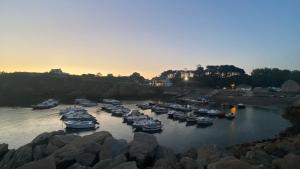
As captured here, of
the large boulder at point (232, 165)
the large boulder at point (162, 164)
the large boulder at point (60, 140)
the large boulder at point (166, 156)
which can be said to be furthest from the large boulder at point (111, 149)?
the large boulder at point (232, 165)

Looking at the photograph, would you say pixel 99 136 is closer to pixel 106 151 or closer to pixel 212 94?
pixel 106 151

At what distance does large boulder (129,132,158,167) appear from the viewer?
56.9 feet

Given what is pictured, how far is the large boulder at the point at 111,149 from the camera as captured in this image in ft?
57.9

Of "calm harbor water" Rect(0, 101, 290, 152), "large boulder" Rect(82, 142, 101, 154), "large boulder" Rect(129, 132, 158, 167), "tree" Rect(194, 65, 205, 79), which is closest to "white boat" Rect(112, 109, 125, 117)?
"calm harbor water" Rect(0, 101, 290, 152)

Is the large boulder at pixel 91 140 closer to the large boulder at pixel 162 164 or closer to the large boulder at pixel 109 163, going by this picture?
the large boulder at pixel 109 163

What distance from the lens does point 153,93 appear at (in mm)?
127188

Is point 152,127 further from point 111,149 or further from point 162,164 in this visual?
point 162,164

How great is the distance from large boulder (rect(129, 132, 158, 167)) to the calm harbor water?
67.8ft

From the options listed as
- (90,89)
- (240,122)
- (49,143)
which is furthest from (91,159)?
(90,89)

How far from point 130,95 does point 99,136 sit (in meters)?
107

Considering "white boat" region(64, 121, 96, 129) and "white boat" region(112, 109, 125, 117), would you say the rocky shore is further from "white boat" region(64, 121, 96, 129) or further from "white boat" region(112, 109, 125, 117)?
"white boat" region(112, 109, 125, 117)

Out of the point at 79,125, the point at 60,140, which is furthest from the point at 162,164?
the point at 79,125

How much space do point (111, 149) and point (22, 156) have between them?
4.60 m

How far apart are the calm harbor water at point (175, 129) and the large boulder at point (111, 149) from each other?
21.1 m
